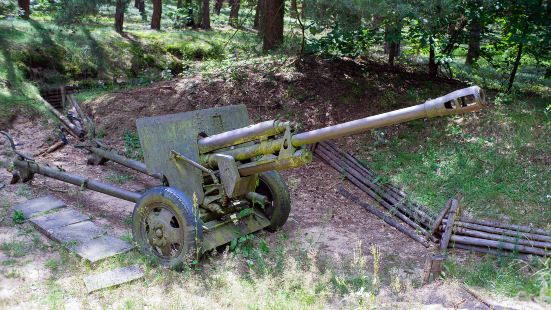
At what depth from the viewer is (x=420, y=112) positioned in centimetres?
440

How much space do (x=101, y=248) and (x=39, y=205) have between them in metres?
1.76

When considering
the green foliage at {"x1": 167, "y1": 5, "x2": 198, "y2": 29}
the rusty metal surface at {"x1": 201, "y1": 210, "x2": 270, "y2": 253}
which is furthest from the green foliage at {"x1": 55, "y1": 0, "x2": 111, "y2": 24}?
the rusty metal surface at {"x1": 201, "y1": 210, "x2": 270, "y2": 253}

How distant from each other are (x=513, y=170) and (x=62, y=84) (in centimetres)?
965

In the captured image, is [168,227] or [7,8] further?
[7,8]

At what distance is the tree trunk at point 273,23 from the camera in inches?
464

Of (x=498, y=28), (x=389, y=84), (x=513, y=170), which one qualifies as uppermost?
(x=498, y=28)

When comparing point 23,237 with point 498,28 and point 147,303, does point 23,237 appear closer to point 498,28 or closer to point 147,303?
point 147,303

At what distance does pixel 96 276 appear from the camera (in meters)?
5.23

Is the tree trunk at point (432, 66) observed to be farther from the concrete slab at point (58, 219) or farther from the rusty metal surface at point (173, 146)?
the concrete slab at point (58, 219)

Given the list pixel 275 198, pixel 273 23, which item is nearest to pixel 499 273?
pixel 275 198

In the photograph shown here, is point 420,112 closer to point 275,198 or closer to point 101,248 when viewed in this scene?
point 275,198

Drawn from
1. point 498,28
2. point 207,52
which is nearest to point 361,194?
point 498,28

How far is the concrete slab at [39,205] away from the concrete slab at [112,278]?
2.06 metres

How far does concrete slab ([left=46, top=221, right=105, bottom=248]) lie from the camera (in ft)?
19.8
